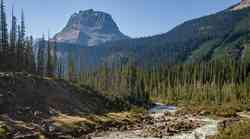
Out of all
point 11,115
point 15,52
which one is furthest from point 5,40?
point 11,115

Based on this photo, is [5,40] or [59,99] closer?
[59,99]

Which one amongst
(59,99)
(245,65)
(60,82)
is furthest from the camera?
(245,65)

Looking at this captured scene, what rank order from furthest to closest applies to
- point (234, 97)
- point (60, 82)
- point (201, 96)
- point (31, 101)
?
point (201, 96) → point (234, 97) → point (60, 82) → point (31, 101)

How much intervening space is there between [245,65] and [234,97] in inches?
2903

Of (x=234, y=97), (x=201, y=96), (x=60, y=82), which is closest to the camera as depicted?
(x=60, y=82)

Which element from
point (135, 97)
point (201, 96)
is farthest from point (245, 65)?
point (135, 97)

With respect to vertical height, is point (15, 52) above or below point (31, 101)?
above

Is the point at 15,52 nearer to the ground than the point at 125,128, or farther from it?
farther from it

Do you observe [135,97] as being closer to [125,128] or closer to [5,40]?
[5,40]

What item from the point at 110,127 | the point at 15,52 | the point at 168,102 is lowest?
the point at 168,102

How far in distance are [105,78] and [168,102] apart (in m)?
30.4

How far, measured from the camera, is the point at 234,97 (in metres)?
127

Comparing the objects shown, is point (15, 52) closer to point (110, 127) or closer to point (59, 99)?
point (59, 99)

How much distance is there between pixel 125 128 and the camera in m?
56.5
